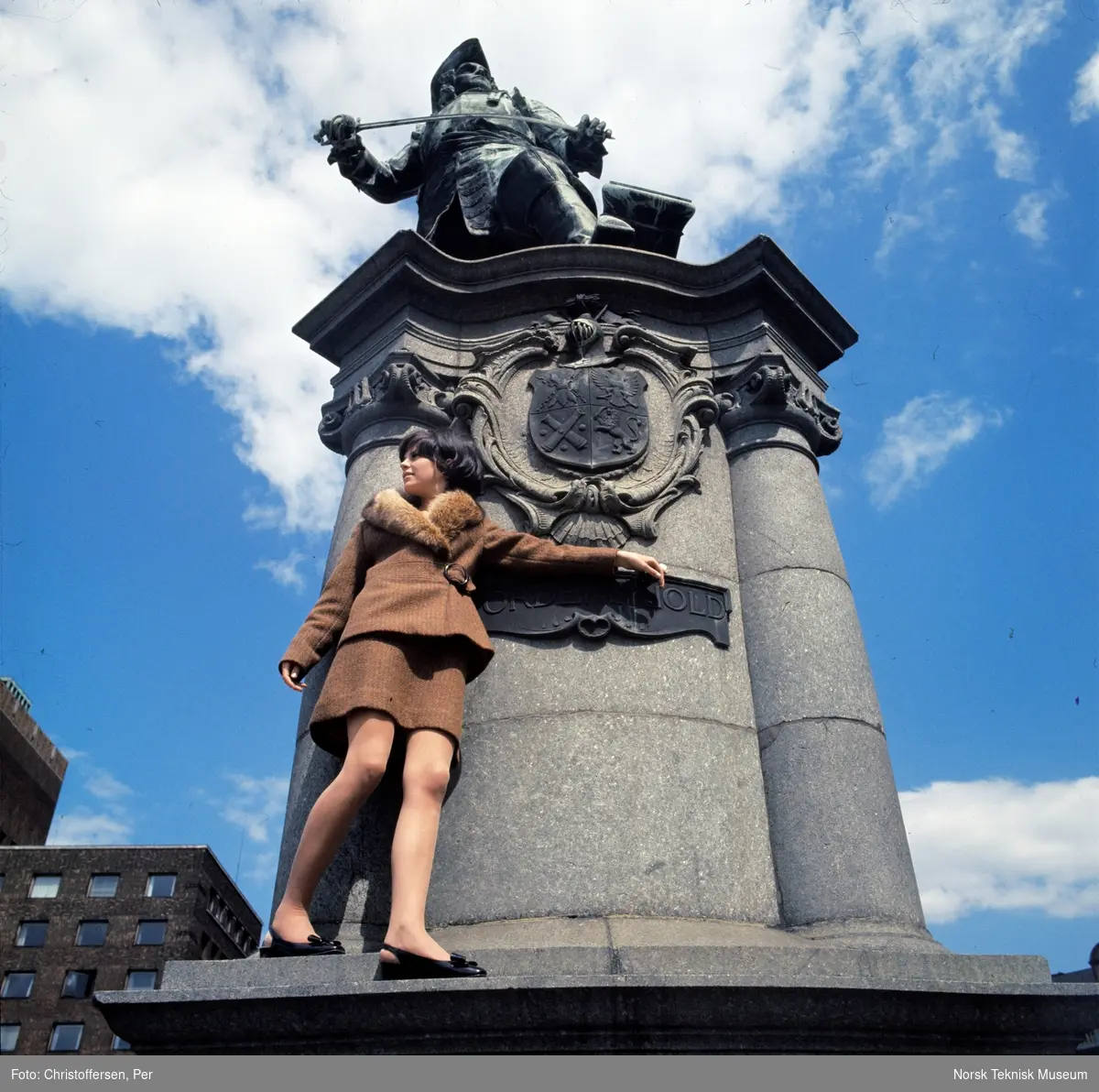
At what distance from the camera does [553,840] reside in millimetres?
4688

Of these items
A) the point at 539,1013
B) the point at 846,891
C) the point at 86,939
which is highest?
the point at 86,939

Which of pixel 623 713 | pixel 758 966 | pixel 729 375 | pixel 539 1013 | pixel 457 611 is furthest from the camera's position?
pixel 729 375

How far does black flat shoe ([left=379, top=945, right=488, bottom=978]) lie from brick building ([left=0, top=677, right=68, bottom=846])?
72.2m

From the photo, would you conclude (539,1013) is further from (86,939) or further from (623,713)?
(86,939)

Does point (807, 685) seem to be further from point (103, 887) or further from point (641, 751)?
point (103, 887)

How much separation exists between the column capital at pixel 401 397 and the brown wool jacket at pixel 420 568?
127 centimetres

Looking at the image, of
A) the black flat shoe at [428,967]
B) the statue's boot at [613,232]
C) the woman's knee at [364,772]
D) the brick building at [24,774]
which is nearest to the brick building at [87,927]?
the brick building at [24,774]

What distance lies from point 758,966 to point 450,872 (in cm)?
158

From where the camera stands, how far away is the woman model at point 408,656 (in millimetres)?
4039

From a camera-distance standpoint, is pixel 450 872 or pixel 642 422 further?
pixel 642 422

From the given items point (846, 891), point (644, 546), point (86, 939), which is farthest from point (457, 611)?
point (86, 939)

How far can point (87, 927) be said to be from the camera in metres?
62.7

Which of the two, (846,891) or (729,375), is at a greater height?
(729,375)

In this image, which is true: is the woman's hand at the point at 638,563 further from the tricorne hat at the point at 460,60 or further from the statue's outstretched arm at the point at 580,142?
the tricorne hat at the point at 460,60
